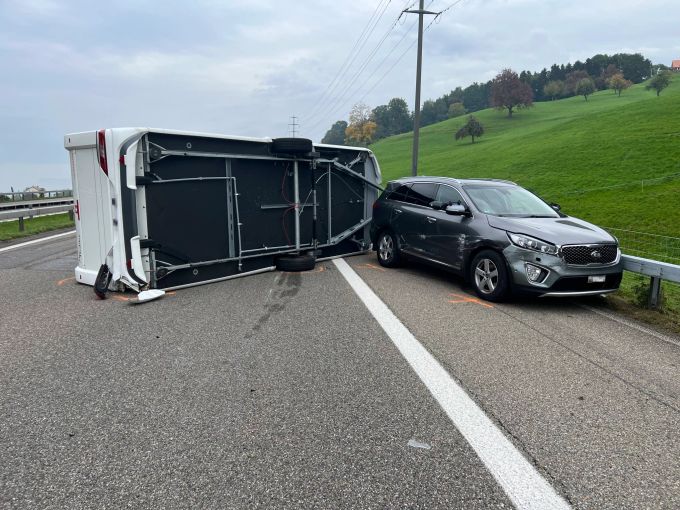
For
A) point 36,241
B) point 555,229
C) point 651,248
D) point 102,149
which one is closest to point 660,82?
point 651,248

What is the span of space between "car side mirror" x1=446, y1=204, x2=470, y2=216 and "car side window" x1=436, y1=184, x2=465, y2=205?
217mm

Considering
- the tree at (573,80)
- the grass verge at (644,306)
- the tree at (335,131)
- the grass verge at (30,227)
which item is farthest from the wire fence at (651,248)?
the tree at (335,131)

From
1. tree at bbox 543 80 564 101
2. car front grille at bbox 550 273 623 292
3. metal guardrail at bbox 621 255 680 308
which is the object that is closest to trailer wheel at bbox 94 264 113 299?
car front grille at bbox 550 273 623 292

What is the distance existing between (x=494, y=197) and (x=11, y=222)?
18.2 metres

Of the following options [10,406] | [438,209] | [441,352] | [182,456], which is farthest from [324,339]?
[438,209]

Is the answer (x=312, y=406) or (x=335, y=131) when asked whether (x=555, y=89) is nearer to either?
(x=335, y=131)

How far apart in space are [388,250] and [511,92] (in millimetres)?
102762

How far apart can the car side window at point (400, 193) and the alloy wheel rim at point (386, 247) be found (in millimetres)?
794

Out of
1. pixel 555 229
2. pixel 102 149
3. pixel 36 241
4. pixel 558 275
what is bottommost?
pixel 36 241

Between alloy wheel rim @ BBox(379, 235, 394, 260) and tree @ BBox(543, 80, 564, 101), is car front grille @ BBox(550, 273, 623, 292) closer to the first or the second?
alloy wheel rim @ BBox(379, 235, 394, 260)

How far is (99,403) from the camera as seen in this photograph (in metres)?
3.63

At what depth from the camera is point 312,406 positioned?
3.59m

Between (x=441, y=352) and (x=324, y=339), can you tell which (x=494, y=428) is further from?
(x=324, y=339)

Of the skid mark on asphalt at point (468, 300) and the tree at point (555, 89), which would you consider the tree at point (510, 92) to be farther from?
the skid mark on asphalt at point (468, 300)
